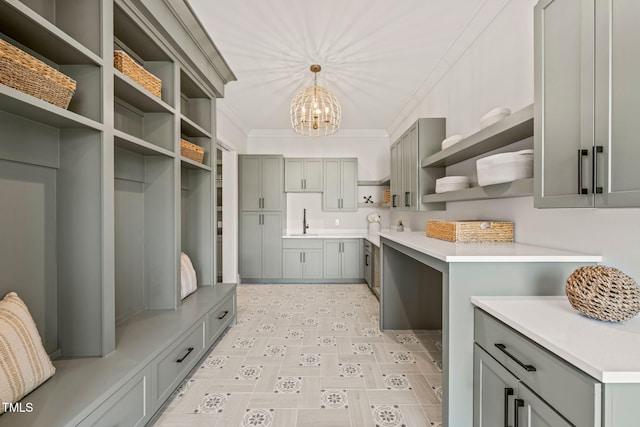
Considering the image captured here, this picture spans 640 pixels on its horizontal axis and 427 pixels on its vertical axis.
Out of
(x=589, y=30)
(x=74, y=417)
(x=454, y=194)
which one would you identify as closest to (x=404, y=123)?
(x=454, y=194)

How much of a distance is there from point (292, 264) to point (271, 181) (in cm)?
150

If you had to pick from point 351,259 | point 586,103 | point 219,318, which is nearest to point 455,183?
point 586,103

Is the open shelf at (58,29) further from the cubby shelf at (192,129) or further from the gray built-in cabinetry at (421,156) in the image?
the gray built-in cabinetry at (421,156)

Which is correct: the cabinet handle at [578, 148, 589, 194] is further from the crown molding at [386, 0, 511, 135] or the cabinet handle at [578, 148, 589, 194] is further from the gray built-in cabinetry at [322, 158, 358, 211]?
the gray built-in cabinetry at [322, 158, 358, 211]

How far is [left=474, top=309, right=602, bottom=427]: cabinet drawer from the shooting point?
832 millimetres

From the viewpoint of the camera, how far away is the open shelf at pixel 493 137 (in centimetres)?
167

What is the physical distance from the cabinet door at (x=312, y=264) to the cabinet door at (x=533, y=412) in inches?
166

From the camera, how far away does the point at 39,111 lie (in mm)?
1306

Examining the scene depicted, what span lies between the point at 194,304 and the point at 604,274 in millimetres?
2604

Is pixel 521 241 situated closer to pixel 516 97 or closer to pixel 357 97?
pixel 516 97

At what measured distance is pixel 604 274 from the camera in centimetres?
113

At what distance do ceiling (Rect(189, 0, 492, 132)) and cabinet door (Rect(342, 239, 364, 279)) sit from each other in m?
2.35

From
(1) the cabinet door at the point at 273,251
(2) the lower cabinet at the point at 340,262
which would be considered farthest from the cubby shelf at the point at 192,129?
(2) the lower cabinet at the point at 340,262
